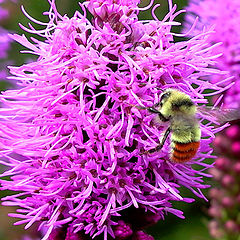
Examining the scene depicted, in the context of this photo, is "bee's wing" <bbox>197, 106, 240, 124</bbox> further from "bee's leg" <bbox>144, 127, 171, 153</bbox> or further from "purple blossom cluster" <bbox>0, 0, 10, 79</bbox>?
"purple blossom cluster" <bbox>0, 0, 10, 79</bbox>

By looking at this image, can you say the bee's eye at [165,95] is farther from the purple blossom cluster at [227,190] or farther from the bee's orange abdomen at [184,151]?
the purple blossom cluster at [227,190]

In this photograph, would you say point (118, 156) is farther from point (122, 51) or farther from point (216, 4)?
point (216, 4)

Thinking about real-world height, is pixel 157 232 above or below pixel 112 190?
below

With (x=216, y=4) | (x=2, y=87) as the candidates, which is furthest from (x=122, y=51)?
(x=2, y=87)

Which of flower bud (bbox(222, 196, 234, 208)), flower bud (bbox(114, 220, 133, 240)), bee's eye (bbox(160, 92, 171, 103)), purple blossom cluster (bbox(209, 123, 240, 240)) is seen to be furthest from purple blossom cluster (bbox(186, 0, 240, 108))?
flower bud (bbox(114, 220, 133, 240))

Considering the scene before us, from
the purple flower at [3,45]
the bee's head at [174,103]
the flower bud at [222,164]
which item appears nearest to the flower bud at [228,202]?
the flower bud at [222,164]

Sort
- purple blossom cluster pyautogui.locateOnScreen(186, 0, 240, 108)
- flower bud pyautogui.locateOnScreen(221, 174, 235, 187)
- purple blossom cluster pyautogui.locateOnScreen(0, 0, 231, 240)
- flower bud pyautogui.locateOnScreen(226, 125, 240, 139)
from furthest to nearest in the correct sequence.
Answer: purple blossom cluster pyautogui.locateOnScreen(186, 0, 240, 108) < flower bud pyautogui.locateOnScreen(226, 125, 240, 139) < flower bud pyautogui.locateOnScreen(221, 174, 235, 187) < purple blossom cluster pyautogui.locateOnScreen(0, 0, 231, 240)

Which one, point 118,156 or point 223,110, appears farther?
point 223,110
